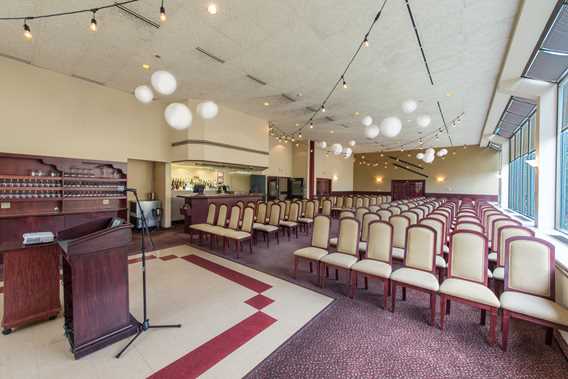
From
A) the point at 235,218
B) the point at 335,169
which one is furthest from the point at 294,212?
the point at 335,169

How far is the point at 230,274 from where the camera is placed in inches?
151

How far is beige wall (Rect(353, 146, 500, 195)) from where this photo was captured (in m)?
14.4

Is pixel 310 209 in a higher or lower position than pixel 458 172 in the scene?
lower

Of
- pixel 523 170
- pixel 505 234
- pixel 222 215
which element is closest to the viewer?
pixel 505 234

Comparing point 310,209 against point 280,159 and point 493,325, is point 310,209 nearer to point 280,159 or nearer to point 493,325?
point 493,325

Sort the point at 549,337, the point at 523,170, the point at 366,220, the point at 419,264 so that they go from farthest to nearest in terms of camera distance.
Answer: the point at 523,170
the point at 366,220
the point at 419,264
the point at 549,337

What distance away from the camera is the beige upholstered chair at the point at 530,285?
6.70 ft

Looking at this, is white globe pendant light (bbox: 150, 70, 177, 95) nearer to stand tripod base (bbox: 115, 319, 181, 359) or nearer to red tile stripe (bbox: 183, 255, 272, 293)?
stand tripod base (bbox: 115, 319, 181, 359)

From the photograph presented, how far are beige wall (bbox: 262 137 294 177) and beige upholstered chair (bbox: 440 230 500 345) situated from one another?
904 centimetres

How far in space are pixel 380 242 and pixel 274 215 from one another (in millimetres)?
3346

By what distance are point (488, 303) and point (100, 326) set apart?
363 cm

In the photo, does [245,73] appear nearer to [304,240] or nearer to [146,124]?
[146,124]

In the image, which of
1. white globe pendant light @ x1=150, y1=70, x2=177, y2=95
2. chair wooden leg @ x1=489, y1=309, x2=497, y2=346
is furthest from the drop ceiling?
chair wooden leg @ x1=489, y1=309, x2=497, y2=346

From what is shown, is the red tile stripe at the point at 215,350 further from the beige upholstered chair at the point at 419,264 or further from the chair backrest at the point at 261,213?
the chair backrest at the point at 261,213
